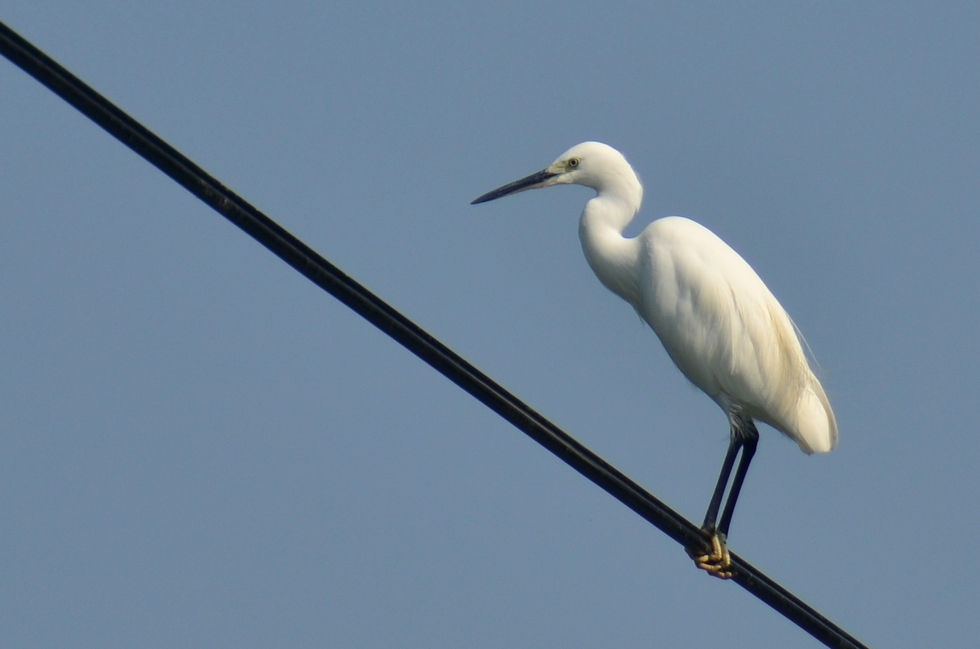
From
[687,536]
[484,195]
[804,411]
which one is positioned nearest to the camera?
[687,536]

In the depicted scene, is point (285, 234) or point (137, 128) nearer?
point (137, 128)

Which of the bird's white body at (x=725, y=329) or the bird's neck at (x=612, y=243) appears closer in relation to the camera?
the bird's white body at (x=725, y=329)

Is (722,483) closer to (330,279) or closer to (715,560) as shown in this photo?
(715,560)

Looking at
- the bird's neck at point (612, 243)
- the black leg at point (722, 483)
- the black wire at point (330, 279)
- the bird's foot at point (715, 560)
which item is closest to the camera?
the black wire at point (330, 279)

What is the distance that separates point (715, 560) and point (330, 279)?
350cm

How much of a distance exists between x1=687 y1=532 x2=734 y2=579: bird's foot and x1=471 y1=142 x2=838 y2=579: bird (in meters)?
0.46

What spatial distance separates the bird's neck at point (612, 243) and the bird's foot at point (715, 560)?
69.1 inches

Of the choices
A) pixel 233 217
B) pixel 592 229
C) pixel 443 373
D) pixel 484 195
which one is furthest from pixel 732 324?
pixel 233 217

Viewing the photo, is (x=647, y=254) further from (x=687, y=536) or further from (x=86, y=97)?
(x=86, y=97)

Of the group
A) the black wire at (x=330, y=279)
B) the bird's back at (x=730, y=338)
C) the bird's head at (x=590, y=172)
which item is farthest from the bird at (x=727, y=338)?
the black wire at (x=330, y=279)

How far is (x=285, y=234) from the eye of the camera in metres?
3.79

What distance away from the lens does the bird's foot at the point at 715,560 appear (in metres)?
6.63

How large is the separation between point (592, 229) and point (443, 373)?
13.3 feet

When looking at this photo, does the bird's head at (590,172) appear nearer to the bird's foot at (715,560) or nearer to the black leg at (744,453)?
the black leg at (744,453)
